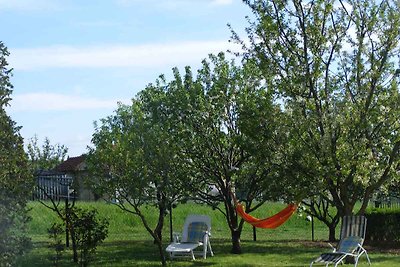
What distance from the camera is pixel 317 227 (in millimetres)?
27422

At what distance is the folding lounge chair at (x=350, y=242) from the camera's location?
12531 millimetres

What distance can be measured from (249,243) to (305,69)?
7.96 metres

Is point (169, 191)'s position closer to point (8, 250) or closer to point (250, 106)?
point (250, 106)

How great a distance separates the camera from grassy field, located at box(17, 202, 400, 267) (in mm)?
14680

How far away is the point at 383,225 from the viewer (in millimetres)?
19906

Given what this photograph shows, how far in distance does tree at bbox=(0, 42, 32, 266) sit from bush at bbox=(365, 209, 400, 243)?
12317 millimetres

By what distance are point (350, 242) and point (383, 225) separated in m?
6.92

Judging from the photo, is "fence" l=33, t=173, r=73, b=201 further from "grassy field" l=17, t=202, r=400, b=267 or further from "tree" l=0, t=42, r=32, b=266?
"tree" l=0, t=42, r=32, b=266

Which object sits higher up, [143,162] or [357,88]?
[357,88]

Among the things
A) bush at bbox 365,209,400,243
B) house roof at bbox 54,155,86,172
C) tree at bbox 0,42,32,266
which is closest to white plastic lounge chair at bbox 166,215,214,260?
house roof at bbox 54,155,86,172

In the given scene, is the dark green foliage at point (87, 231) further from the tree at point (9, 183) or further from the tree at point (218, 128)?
the tree at point (218, 128)

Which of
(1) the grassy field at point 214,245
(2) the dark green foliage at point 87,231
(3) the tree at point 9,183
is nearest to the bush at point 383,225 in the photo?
(1) the grassy field at point 214,245

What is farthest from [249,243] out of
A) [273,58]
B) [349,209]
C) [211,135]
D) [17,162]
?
[17,162]

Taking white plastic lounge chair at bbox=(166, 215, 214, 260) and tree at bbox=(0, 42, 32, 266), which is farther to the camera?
white plastic lounge chair at bbox=(166, 215, 214, 260)
